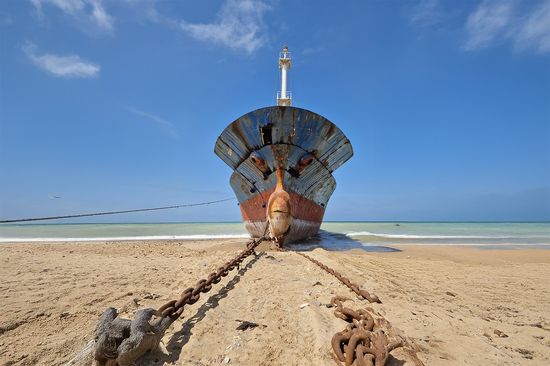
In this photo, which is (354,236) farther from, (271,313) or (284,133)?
(271,313)

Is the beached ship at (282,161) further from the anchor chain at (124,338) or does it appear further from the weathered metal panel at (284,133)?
the anchor chain at (124,338)

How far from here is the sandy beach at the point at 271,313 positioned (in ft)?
5.47

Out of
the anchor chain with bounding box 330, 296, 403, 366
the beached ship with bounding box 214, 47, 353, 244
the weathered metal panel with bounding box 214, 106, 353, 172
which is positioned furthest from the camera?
the weathered metal panel with bounding box 214, 106, 353, 172

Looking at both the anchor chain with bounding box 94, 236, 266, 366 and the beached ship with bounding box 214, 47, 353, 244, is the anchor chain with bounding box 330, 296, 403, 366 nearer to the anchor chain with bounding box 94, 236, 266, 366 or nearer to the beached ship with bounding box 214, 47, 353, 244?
the anchor chain with bounding box 94, 236, 266, 366

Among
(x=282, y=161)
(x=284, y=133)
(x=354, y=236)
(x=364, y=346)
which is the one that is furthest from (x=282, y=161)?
(x=354, y=236)

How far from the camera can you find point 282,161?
28.4ft

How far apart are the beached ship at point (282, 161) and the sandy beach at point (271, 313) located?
4019mm

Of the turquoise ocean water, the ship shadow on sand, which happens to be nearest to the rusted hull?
the ship shadow on sand

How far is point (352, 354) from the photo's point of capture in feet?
4.37

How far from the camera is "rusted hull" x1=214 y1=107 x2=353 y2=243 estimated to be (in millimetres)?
8477

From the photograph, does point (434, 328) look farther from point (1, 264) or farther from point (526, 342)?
point (1, 264)

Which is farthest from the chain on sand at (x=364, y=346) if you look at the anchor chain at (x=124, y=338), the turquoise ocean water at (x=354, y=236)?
the turquoise ocean water at (x=354, y=236)

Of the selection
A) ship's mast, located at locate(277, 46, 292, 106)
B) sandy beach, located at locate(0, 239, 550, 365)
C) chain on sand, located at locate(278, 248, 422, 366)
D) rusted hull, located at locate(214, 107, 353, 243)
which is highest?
ship's mast, located at locate(277, 46, 292, 106)

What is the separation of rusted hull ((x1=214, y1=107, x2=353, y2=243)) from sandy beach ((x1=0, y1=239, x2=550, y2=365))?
4.02m
